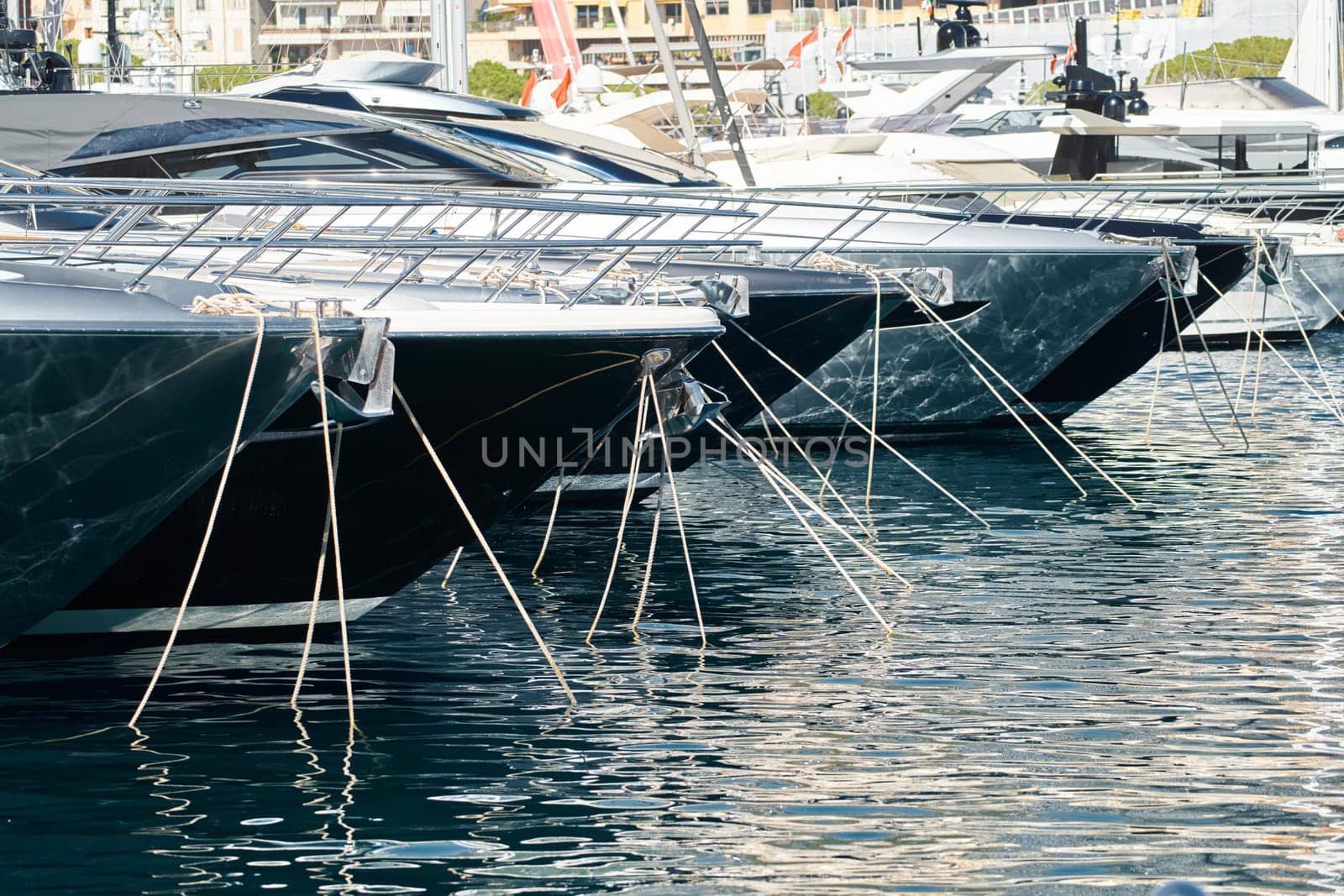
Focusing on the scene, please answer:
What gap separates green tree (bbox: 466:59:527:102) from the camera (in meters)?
67.5

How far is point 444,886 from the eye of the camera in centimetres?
477

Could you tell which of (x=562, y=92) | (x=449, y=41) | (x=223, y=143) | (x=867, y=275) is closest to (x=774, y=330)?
(x=867, y=275)

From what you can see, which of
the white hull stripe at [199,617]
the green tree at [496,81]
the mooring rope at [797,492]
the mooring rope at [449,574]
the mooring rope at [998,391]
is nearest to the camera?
the white hull stripe at [199,617]

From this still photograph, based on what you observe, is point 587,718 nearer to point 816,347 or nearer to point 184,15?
point 816,347

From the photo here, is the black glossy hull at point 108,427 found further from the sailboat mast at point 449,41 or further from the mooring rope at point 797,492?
the sailboat mast at point 449,41

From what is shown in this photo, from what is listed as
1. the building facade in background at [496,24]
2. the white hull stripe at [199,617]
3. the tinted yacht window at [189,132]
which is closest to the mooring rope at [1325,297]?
the building facade in background at [496,24]

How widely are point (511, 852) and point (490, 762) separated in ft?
2.48

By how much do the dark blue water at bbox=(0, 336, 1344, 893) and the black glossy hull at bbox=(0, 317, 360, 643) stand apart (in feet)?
1.77

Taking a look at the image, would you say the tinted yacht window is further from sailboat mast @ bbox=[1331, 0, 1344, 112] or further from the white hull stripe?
sailboat mast @ bbox=[1331, 0, 1344, 112]

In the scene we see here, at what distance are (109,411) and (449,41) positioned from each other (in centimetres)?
1046

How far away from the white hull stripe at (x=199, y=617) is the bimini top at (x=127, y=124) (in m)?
4.01

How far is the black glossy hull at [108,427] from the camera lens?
19.2 ft

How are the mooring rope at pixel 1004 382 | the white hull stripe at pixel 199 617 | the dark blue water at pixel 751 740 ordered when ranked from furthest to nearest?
the mooring rope at pixel 1004 382
the white hull stripe at pixel 199 617
the dark blue water at pixel 751 740

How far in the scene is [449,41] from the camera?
15.9m
